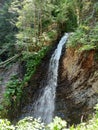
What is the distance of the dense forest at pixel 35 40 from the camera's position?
12.4m

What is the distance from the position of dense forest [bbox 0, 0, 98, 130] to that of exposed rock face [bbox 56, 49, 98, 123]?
7 cm

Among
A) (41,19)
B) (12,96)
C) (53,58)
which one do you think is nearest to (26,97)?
(12,96)

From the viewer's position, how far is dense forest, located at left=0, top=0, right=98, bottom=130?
40.6 ft

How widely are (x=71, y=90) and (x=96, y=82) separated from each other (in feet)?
5.49

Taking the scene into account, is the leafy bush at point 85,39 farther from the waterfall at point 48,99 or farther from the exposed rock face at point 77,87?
the waterfall at point 48,99

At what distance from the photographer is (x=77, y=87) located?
1167 cm

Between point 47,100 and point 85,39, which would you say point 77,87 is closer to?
point 47,100

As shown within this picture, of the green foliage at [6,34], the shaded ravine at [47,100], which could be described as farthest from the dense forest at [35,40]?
the shaded ravine at [47,100]

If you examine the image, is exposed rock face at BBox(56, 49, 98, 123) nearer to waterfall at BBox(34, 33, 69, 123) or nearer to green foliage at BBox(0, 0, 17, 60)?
waterfall at BBox(34, 33, 69, 123)

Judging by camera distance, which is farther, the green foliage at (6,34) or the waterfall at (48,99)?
the green foliage at (6,34)

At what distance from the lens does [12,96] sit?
1448 cm

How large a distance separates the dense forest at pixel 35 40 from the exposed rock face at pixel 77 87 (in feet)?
0.24

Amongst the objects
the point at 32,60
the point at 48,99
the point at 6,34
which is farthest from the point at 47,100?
the point at 6,34

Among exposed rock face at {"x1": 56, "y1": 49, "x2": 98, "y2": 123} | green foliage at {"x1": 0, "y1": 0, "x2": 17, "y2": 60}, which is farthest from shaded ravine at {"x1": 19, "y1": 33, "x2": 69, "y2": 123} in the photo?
green foliage at {"x1": 0, "y1": 0, "x2": 17, "y2": 60}
